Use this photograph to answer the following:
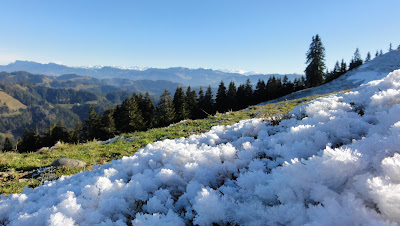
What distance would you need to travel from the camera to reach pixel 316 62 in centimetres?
5566

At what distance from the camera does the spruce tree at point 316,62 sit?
5547 centimetres

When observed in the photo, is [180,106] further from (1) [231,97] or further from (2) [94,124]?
(2) [94,124]

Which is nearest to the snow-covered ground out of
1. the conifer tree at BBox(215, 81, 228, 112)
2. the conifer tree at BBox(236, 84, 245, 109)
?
the conifer tree at BBox(215, 81, 228, 112)

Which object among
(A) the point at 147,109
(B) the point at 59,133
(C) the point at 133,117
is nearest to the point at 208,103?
(A) the point at 147,109

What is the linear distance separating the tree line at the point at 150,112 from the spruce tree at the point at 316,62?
7.85m

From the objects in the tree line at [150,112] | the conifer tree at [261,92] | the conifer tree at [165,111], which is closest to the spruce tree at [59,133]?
the tree line at [150,112]

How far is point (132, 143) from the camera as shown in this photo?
37.4 ft

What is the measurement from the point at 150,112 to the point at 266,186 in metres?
56.1

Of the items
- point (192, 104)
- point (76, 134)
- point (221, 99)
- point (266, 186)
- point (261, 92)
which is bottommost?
point (76, 134)

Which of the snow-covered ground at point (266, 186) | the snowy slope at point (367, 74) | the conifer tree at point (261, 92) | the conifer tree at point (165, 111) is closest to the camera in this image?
the snow-covered ground at point (266, 186)

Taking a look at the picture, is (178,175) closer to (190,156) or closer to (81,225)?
(190,156)

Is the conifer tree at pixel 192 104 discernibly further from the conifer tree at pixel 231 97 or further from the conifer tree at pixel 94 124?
the conifer tree at pixel 94 124

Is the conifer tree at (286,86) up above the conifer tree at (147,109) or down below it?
above

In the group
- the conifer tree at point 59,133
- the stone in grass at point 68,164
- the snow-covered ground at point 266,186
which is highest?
the snow-covered ground at point 266,186
